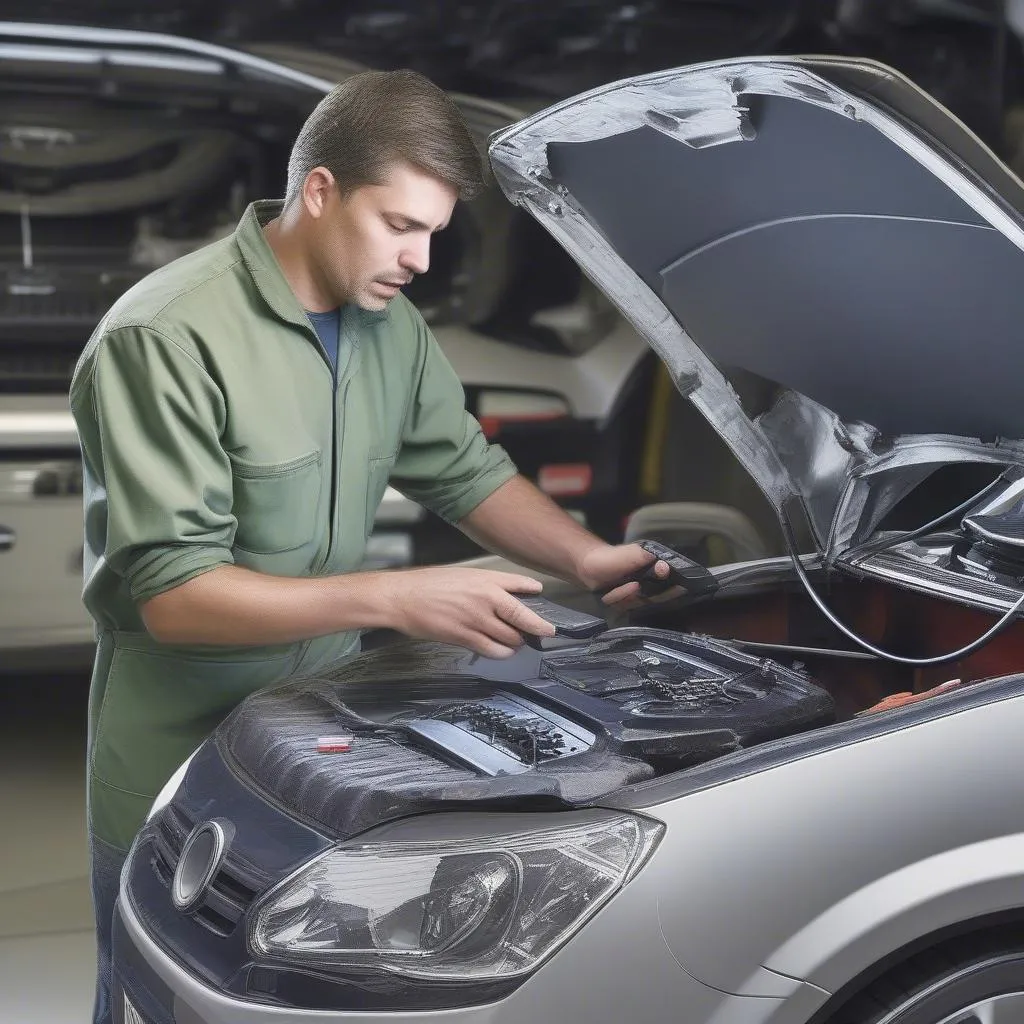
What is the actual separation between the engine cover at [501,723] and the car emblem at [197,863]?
8 centimetres

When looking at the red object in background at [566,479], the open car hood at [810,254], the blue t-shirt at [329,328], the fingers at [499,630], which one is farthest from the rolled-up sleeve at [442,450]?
the red object in background at [566,479]

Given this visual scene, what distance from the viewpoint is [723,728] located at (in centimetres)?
170

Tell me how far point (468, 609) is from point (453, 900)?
376 mm

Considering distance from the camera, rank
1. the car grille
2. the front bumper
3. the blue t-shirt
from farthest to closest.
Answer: the blue t-shirt → the car grille → the front bumper

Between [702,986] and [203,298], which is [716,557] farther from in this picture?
[702,986]

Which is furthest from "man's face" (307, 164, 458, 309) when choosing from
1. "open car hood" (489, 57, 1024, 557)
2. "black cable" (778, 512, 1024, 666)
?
"black cable" (778, 512, 1024, 666)

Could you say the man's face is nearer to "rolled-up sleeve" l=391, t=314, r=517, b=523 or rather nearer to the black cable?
"rolled-up sleeve" l=391, t=314, r=517, b=523

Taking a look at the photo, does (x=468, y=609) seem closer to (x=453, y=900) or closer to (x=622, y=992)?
(x=453, y=900)

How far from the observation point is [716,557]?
12.7 feet

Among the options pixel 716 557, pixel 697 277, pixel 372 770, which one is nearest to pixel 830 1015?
pixel 372 770

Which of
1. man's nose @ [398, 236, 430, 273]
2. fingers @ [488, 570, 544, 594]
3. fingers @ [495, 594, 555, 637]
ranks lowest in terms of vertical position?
fingers @ [495, 594, 555, 637]

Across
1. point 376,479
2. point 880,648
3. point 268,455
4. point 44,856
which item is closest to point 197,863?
point 268,455

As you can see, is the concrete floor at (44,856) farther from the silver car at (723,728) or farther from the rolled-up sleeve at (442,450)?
the rolled-up sleeve at (442,450)

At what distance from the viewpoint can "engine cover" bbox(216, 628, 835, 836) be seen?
1566 millimetres
